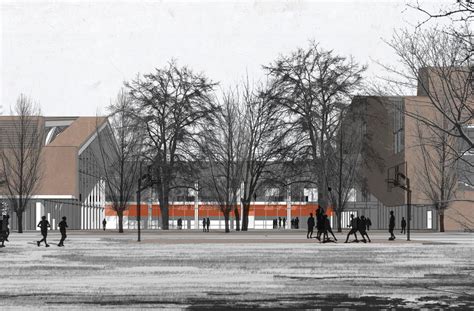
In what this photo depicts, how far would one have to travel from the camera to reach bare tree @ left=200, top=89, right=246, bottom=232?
62594 millimetres

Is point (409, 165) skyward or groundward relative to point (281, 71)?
groundward

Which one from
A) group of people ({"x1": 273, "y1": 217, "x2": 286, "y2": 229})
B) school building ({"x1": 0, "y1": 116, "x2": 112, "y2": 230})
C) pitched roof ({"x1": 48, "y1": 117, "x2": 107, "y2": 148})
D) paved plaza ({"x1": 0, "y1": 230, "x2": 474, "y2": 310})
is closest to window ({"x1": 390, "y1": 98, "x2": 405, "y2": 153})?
group of people ({"x1": 273, "y1": 217, "x2": 286, "y2": 229})

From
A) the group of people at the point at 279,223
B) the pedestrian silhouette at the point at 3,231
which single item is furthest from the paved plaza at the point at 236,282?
the group of people at the point at 279,223

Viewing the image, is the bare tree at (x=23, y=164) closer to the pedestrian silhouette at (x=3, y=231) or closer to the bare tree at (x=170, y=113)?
the bare tree at (x=170, y=113)

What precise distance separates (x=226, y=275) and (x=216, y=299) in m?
5.48

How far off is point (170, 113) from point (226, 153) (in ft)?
19.4

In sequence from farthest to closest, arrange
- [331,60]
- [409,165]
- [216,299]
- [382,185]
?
[382,185] < [409,165] < [331,60] < [216,299]

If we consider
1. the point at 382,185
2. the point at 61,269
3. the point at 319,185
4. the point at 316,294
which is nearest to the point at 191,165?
the point at 319,185

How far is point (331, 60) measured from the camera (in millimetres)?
57594

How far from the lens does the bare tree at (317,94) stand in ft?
188

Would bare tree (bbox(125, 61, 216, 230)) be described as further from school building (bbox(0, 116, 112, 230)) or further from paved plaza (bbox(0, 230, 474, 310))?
paved plaza (bbox(0, 230, 474, 310))

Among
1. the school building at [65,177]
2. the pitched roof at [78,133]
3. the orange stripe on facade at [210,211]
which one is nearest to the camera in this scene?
the school building at [65,177]

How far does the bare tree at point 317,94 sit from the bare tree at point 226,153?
19.9 feet

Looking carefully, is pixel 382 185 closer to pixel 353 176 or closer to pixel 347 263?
pixel 353 176
